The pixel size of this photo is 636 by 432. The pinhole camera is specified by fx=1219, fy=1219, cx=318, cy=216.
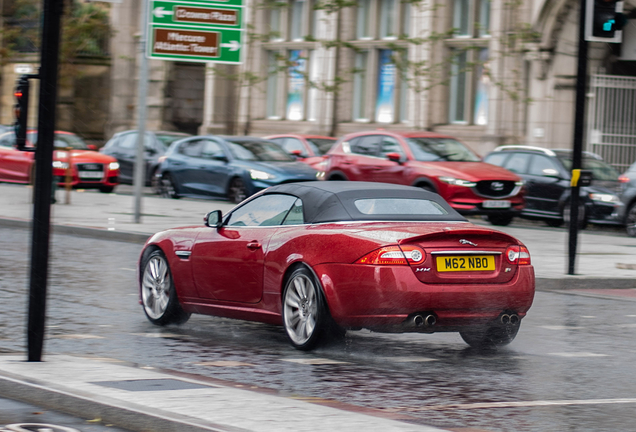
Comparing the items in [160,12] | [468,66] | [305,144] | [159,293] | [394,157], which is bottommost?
[159,293]

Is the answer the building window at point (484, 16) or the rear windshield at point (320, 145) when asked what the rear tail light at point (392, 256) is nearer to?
the rear windshield at point (320, 145)

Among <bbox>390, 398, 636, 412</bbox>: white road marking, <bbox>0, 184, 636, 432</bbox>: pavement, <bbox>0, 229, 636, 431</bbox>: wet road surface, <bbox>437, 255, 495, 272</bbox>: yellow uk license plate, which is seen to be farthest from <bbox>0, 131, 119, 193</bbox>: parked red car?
<bbox>390, 398, 636, 412</bbox>: white road marking

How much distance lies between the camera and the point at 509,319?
890 centimetres

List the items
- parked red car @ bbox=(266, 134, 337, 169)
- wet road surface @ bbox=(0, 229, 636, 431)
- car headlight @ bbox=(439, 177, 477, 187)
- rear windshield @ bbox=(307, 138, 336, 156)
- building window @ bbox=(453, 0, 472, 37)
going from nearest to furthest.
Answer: wet road surface @ bbox=(0, 229, 636, 431) < car headlight @ bbox=(439, 177, 477, 187) < parked red car @ bbox=(266, 134, 337, 169) < rear windshield @ bbox=(307, 138, 336, 156) < building window @ bbox=(453, 0, 472, 37)

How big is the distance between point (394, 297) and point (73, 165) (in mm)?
21938

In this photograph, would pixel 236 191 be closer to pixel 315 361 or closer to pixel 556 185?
pixel 556 185

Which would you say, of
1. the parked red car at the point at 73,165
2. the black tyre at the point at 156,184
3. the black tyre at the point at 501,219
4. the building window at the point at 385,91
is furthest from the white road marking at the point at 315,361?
the building window at the point at 385,91

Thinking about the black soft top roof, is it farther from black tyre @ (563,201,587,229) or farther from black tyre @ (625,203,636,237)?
black tyre @ (563,201,587,229)

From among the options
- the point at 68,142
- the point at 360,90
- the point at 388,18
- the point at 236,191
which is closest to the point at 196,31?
the point at 236,191

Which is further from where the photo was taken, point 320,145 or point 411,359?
point 320,145

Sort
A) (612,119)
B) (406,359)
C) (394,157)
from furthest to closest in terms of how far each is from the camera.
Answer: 1. (612,119)
2. (394,157)
3. (406,359)

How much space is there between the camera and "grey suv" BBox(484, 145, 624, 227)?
75.4 feet

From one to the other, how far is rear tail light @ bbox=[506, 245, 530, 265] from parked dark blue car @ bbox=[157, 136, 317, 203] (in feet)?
51.4

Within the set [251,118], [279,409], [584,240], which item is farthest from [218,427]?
[251,118]
